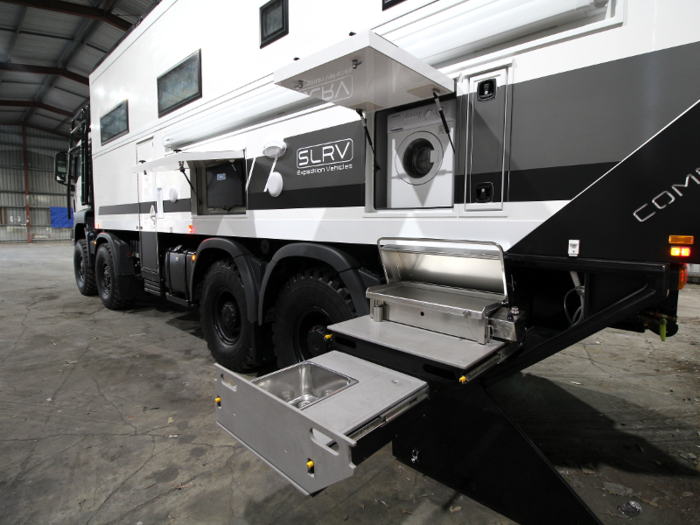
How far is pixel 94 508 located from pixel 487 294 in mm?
2360

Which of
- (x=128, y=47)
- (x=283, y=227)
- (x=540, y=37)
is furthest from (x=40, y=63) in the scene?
(x=540, y=37)

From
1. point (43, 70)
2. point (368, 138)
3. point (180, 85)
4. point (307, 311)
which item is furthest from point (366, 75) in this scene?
point (43, 70)

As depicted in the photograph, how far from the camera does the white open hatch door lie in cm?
159

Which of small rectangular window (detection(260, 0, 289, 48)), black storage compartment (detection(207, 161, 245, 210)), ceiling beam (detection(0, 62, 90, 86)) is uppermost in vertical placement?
ceiling beam (detection(0, 62, 90, 86))

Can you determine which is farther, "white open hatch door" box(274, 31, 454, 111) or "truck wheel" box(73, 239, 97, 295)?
"truck wheel" box(73, 239, 97, 295)

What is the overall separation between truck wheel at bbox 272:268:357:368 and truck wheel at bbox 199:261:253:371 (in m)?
0.49

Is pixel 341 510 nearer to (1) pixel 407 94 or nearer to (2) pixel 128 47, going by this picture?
(1) pixel 407 94

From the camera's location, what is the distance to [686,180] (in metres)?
1.35

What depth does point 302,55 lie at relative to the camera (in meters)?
2.66

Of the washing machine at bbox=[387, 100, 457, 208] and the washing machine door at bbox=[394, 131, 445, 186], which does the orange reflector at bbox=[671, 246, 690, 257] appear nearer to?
the washing machine at bbox=[387, 100, 457, 208]

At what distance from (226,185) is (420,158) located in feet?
6.47

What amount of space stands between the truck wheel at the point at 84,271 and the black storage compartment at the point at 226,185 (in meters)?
5.10

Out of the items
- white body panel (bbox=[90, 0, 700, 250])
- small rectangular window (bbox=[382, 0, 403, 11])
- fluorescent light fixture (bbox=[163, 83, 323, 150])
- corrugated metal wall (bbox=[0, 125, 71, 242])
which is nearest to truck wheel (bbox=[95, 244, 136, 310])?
white body panel (bbox=[90, 0, 700, 250])

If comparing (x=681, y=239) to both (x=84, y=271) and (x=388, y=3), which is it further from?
(x=84, y=271)
